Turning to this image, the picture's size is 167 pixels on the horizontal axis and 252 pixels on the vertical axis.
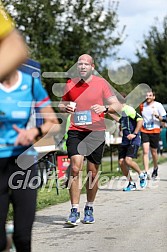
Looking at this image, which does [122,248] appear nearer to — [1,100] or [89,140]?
[89,140]

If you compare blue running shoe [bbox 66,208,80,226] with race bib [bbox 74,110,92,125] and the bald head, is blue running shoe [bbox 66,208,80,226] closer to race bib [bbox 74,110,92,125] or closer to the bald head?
race bib [bbox 74,110,92,125]

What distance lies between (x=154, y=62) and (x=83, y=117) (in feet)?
131

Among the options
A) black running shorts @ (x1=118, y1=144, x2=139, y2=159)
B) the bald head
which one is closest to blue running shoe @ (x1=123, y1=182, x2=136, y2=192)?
black running shorts @ (x1=118, y1=144, x2=139, y2=159)

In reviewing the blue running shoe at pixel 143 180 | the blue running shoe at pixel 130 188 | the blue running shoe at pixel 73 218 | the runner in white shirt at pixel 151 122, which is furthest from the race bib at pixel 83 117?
the runner in white shirt at pixel 151 122

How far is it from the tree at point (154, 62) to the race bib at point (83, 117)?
1504 inches

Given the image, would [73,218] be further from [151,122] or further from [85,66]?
[151,122]

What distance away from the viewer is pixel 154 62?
46625 millimetres

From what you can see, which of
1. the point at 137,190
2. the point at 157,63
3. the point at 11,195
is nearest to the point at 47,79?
the point at 137,190

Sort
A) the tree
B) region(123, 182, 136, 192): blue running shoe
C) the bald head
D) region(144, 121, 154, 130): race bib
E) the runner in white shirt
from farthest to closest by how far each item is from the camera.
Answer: the tree
region(144, 121, 154, 130): race bib
the runner in white shirt
region(123, 182, 136, 192): blue running shoe
the bald head

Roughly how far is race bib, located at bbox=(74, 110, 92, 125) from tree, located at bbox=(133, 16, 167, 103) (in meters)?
38.2

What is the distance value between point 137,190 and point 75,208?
3824 millimetres

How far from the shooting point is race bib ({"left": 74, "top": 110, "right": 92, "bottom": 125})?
289 inches

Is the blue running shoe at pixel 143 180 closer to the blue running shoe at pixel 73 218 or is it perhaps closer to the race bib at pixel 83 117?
the blue running shoe at pixel 73 218

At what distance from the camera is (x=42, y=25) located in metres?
25.6
